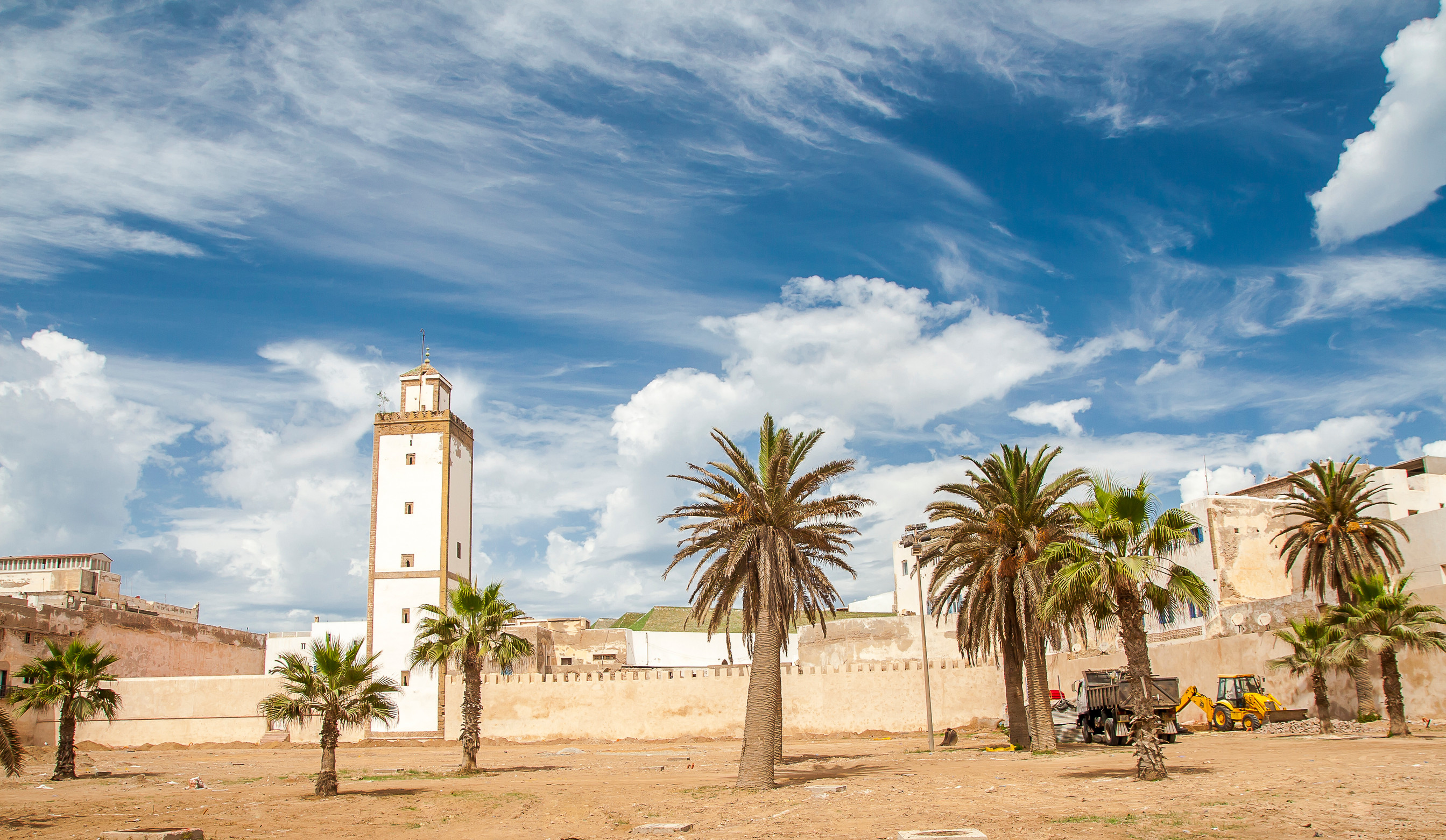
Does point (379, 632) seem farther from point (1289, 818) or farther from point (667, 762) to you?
point (1289, 818)

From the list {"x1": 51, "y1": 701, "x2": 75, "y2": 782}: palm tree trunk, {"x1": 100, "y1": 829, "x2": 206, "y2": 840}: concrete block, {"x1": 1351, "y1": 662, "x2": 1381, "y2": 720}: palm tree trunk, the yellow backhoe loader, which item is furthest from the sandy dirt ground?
{"x1": 1351, "y1": 662, "x2": 1381, "y2": 720}: palm tree trunk

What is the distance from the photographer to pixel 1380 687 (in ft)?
102

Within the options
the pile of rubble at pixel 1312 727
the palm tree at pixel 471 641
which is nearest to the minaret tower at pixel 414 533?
the palm tree at pixel 471 641

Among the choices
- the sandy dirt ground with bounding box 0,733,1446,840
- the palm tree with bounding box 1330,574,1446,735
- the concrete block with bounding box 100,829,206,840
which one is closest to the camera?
the sandy dirt ground with bounding box 0,733,1446,840

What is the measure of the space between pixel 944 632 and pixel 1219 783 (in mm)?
34035

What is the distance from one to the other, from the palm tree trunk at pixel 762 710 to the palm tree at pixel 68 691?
20.9 m

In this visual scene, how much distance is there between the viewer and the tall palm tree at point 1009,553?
84.1 ft

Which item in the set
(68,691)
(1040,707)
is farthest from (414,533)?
(1040,707)

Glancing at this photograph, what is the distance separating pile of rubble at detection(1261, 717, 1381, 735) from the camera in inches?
1081

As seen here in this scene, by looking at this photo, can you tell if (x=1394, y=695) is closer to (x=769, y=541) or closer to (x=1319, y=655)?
(x=1319, y=655)

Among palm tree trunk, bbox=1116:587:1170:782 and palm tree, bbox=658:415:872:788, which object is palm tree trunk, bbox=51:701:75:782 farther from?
palm tree trunk, bbox=1116:587:1170:782

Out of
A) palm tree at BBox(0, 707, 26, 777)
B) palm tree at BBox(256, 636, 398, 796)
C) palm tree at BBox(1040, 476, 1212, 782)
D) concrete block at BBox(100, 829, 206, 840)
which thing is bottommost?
concrete block at BBox(100, 829, 206, 840)

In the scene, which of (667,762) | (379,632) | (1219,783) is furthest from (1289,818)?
(379,632)

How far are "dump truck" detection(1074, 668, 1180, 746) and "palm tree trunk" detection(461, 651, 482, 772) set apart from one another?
19204 mm
